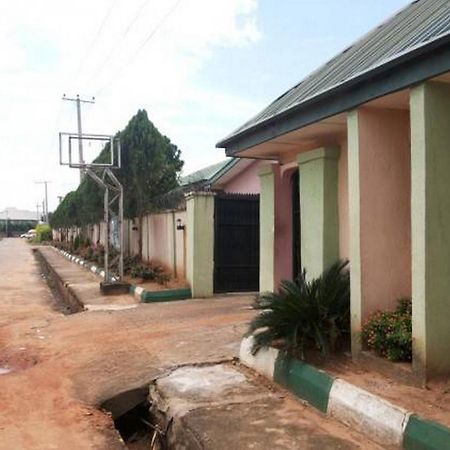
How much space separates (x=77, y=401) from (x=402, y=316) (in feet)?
11.5

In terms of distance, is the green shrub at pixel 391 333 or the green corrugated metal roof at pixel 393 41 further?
the green shrub at pixel 391 333

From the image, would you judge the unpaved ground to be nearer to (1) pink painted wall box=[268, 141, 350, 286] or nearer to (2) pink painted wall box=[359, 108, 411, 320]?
(1) pink painted wall box=[268, 141, 350, 286]

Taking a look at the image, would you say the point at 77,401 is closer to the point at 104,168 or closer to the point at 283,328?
the point at 283,328

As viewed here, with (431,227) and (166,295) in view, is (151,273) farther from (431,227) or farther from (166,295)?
(431,227)

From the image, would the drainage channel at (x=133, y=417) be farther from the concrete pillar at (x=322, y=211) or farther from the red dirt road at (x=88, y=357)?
the concrete pillar at (x=322, y=211)

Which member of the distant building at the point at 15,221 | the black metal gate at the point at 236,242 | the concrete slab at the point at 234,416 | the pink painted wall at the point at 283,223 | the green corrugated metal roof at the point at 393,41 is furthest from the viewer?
the distant building at the point at 15,221

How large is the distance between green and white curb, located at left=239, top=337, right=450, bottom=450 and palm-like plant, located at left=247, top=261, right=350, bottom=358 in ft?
0.64

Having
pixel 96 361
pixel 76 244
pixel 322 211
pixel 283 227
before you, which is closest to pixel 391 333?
pixel 322 211

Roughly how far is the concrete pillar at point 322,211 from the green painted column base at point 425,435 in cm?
339

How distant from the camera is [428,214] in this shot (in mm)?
4855

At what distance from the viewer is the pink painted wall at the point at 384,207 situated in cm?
580

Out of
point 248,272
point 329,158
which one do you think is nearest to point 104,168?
point 248,272

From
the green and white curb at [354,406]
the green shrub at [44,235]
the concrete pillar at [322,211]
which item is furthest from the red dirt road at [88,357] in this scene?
the green shrub at [44,235]

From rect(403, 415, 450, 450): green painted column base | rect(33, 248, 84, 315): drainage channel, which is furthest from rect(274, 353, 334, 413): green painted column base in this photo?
rect(33, 248, 84, 315): drainage channel
